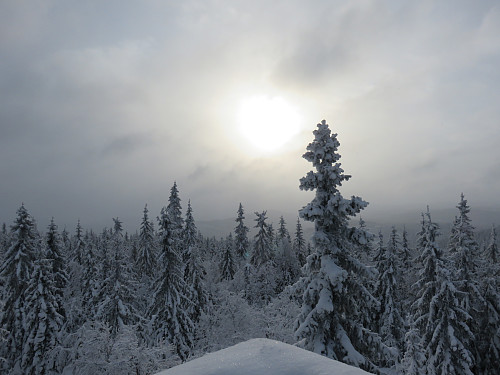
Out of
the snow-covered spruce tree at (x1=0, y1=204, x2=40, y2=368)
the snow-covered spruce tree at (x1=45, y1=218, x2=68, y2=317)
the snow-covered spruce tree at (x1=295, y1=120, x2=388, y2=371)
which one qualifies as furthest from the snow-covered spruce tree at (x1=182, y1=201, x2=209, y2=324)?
the snow-covered spruce tree at (x1=295, y1=120, x2=388, y2=371)

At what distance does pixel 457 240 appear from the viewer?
2988 cm

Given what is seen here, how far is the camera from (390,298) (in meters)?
36.8

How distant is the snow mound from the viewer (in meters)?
5.02

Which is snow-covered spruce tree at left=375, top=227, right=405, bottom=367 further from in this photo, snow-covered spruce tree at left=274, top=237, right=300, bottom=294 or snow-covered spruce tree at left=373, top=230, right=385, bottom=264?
snow-covered spruce tree at left=274, top=237, right=300, bottom=294

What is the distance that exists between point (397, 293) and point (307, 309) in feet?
93.2

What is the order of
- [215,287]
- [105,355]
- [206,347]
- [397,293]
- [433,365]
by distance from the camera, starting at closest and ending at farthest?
[105,355] → [433,365] → [206,347] → [397,293] → [215,287]

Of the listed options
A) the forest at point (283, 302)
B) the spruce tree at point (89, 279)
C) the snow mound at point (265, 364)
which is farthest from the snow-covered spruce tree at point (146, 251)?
the snow mound at point (265, 364)

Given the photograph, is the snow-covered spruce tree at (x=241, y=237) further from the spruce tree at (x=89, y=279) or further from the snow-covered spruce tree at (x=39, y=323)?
the snow-covered spruce tree at (x=39, y=323)

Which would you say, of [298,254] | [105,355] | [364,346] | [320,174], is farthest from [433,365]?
[298,254]

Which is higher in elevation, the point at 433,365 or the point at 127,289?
the point at 127,289

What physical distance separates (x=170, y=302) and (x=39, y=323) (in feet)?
35.5

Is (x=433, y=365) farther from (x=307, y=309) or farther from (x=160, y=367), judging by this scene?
(x=160, y=367)

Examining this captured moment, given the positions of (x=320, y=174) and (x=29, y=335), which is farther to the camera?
(x=29, y=335)

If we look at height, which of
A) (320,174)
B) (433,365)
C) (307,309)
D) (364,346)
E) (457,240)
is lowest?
(433,365)
